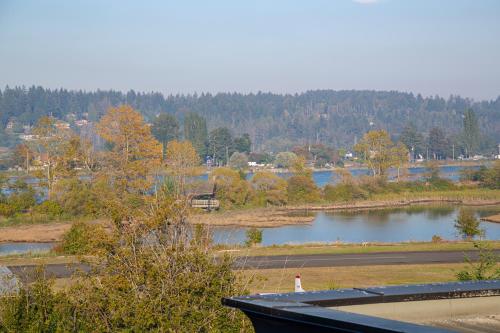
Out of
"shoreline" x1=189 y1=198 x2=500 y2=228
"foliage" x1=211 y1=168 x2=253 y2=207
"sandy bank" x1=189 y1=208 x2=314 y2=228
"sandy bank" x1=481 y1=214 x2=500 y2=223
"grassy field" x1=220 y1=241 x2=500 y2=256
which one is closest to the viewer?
"grassy field" x1=220 y1=241 x2=500 y2=256

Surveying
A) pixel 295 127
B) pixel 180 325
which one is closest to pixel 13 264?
pixel 180 325

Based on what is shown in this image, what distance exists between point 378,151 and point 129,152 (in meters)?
28.1

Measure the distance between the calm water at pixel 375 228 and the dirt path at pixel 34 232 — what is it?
334 inches

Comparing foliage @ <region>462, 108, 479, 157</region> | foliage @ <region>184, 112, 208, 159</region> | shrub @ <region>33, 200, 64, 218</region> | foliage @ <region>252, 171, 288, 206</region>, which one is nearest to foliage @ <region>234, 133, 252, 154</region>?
foliage @ <region>184, 112, 208, 159</region>

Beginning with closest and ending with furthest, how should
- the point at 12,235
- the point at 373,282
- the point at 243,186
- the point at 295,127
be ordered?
the point at 373,282, the point at 12,235, the point at 243,186, the point at 295,127

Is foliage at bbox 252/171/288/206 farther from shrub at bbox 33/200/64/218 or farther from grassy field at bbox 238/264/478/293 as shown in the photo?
grassy field at bbox 238/264/478/293

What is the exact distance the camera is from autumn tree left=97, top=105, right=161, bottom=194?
150ft

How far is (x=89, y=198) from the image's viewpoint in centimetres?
4494

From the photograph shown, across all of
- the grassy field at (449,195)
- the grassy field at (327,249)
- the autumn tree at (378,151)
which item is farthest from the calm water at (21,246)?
the autumn tree at (378,151)

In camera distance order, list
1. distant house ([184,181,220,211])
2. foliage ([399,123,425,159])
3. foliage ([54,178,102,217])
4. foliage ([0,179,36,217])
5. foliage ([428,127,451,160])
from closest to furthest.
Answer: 1. foliage ([54,178,102,217])
2. foliage ([0,179,36,217])
3. distant house ([184,181,220,211])
4. foliage ([399,123,425,159])
5. foliage ([428,127,451,160])

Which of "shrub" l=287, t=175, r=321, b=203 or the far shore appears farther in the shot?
"shrub" l=287, t=175, r=321, b=203

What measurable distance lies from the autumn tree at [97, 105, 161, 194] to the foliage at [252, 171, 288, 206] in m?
9.90

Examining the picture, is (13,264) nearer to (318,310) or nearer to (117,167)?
(318,310)

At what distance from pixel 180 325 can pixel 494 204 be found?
4950 cm
